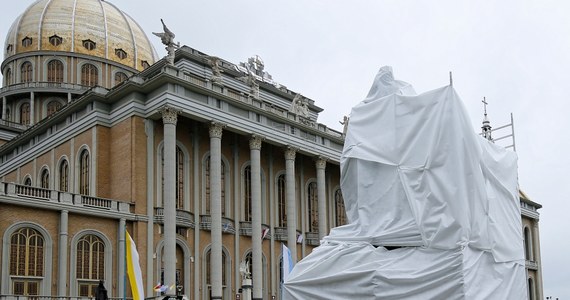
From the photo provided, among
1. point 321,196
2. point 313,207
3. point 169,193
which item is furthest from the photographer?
point 313,207

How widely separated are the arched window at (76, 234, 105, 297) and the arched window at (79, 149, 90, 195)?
5783mm

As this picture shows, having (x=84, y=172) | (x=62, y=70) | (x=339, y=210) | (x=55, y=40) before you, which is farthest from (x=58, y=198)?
(x=55, y=40)

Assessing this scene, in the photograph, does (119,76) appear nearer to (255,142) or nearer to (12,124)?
(12,124)

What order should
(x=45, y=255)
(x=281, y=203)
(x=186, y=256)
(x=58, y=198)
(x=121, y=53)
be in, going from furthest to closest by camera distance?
(x=121, y=53), (x=281, y=203), (x=186, y=256), (x=58, y=198), (x=45, y=255)

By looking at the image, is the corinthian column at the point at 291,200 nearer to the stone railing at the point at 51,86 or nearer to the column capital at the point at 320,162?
the column capital at the point at 320,162

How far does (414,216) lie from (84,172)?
37644mm

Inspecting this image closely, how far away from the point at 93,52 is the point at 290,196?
29.2 meters

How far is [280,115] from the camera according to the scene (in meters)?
52.7

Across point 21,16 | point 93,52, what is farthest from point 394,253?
point 21,16

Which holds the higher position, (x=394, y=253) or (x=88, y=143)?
(x=88, y=143)

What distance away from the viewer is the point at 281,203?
55312 mm

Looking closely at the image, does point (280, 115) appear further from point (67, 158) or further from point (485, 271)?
point (485, 271)

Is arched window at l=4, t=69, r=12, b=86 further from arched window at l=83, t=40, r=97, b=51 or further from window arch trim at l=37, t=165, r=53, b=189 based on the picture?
window arch trim at l=37, t=165, r=53, b=189

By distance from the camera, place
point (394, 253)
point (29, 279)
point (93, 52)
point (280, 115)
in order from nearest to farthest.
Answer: point (394, 253) < point (29, 279) < point (280, 115) < point (93, 52)
